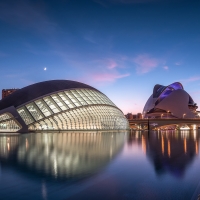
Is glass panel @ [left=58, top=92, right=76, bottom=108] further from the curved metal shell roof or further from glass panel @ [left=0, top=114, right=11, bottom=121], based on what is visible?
glass panel @ [left=0, top=114, right=11, bottom=121]

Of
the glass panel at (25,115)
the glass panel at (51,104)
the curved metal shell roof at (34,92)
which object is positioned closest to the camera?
the glass panel at (25,115)

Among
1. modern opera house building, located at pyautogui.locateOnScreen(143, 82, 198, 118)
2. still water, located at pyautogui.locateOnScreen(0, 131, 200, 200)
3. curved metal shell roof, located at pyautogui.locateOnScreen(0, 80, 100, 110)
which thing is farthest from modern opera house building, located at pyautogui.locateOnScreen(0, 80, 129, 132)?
modern opera house building, located at pyautogui.locateOnScreen(143, 82, 198, 118)

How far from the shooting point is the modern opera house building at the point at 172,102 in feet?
294

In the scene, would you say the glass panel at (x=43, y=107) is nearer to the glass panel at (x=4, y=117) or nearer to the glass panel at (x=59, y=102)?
the glass panel at (x=59, y=102)

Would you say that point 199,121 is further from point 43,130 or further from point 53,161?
point 53,161

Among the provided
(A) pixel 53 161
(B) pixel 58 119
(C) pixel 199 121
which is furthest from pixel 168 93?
(A) pixel 53 161

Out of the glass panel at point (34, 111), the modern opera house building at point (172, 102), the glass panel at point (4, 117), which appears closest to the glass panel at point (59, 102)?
the glass panel at point (34, 111)

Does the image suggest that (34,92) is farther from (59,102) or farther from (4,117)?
(4,117)

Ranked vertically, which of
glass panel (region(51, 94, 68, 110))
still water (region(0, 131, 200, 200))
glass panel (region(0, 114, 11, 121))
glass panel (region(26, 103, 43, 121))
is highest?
glass panel (region(51, 94, 68, 110))

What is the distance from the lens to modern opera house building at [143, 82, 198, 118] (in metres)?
89.7

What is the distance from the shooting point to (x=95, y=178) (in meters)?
Answer: 7.35

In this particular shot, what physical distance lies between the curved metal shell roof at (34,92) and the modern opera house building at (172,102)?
53.3 meters

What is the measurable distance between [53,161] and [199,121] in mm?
66456

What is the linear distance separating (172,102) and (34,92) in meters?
63.3
